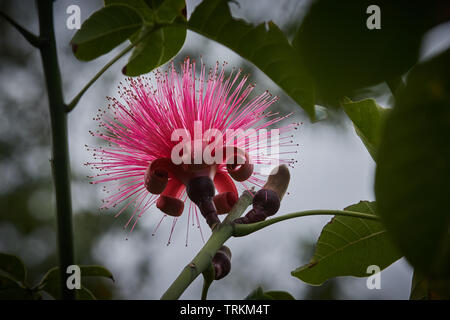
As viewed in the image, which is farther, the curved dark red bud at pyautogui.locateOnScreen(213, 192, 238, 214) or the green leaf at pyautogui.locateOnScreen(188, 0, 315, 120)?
the curved dark red bud at pyautogui.locateOnScreen(213, 192, 238, 214)

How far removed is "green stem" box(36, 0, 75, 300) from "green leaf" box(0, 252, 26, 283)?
0.21 m

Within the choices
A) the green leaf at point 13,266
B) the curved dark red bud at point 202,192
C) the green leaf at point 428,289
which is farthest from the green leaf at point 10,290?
the green leaf at point 428,289

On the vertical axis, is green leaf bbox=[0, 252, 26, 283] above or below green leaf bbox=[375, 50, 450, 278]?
below

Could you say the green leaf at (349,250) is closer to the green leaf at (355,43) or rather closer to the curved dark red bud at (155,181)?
the curved dark red bud at (155,181)

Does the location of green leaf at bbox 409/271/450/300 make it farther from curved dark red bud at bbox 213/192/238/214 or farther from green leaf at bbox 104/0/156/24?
green leaf at bbox 104/0/156/24

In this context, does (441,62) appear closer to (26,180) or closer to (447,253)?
(447,253)

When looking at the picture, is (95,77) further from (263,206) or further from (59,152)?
(263,206)

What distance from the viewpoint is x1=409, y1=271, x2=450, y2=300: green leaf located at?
A: 22.1 inches

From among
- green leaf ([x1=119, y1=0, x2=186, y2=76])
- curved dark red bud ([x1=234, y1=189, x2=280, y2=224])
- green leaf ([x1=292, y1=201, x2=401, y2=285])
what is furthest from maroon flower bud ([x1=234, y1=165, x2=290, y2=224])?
green leaf ([x1=119, y1=0, x2=186, y2=76])

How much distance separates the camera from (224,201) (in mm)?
727

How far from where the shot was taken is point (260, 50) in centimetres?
52

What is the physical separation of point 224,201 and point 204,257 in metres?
0.19

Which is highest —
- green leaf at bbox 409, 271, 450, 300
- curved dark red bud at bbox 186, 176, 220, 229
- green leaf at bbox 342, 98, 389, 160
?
green leaf at bbox 342, 98, 389, 160

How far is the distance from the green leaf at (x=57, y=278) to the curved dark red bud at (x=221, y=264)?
0.55ft
